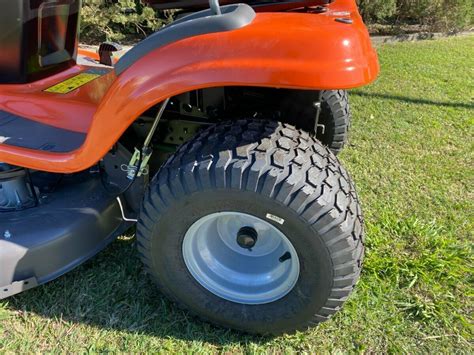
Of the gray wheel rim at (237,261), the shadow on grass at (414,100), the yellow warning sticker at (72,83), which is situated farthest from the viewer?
the shadow on grass at (414,100)

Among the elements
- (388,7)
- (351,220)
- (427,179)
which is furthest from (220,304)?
(388,7)

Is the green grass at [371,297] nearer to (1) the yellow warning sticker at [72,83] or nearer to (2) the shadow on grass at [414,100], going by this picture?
(1) the yellow warning sticker at [72,83]

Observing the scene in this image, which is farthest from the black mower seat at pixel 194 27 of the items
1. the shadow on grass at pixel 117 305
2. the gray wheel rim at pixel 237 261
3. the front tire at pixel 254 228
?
the shadow on grass at pixel 117 305

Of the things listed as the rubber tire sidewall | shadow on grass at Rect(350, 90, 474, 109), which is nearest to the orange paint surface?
the rubber tire sidewall

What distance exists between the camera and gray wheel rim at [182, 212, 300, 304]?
160 centimetres

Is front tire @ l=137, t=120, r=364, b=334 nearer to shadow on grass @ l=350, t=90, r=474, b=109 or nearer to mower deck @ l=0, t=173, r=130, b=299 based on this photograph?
mower deck @ l=0, t=173, r=130, b=299

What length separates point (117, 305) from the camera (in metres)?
1.81

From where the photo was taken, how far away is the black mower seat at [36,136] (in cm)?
176

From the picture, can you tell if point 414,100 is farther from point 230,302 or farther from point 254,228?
point 230,302

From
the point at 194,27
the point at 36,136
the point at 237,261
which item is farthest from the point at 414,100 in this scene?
the point at 36,136

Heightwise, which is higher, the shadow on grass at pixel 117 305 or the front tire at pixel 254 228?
the front tire at pixel 254 228

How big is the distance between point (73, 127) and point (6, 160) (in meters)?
0.29

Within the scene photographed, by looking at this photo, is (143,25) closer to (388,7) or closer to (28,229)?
(388,7)

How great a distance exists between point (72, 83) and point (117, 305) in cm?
105
